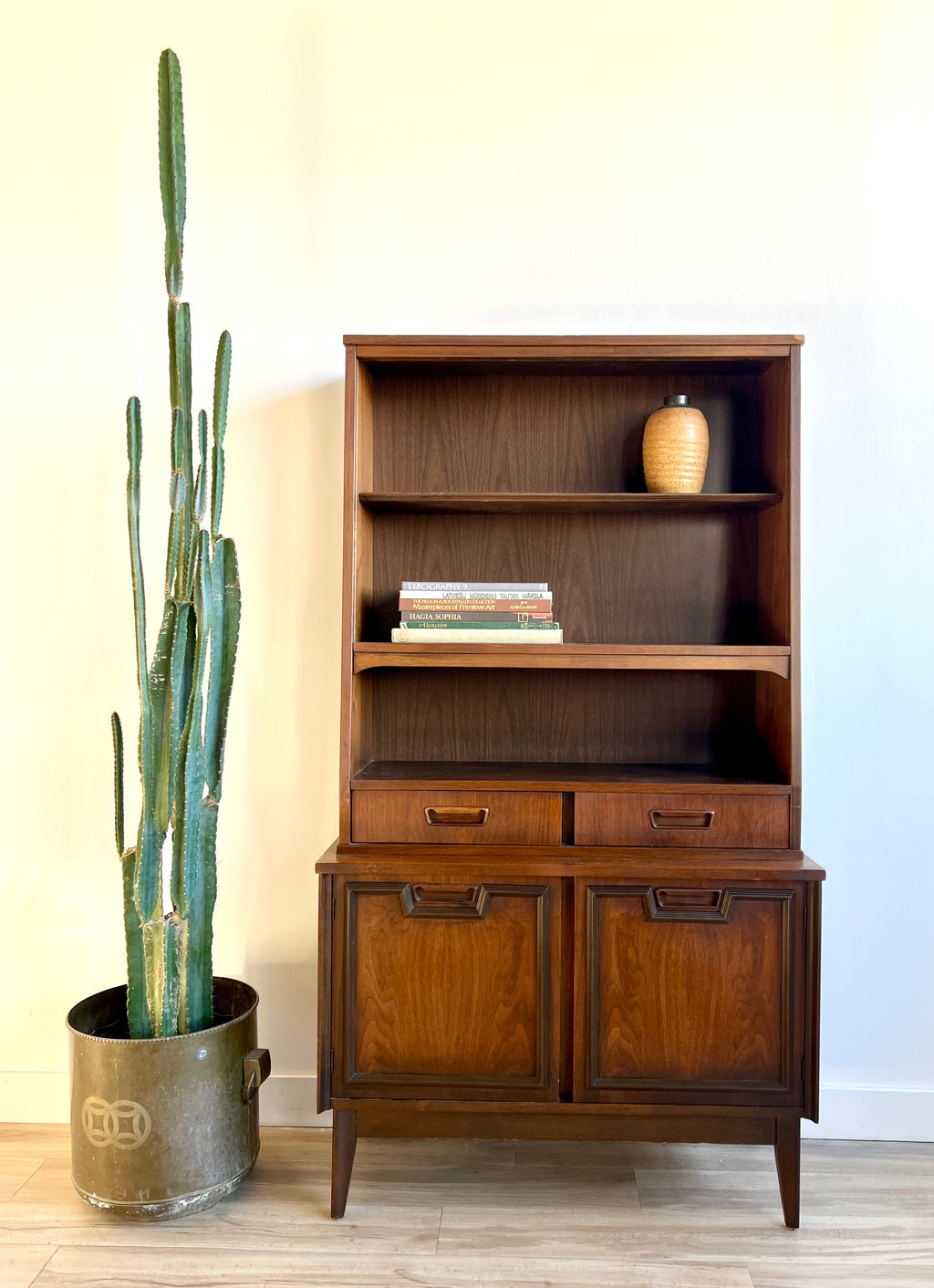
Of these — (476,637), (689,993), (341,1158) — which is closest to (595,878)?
(689,993)

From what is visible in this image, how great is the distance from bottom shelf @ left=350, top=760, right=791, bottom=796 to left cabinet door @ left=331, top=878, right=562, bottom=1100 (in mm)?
200

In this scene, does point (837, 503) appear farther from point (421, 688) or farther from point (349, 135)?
point (349, 135)

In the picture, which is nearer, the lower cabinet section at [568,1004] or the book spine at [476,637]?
the lower cabinet section at [568,1004]

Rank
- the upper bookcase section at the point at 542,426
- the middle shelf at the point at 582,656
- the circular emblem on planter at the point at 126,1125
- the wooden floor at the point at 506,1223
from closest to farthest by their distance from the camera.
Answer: the wooden floor at the point at 506,1223 → the circular emblem on planter at the point at 126,1125 → the middle shelf at the point at 582,656 → the upper bookcase section at the point at 542,426

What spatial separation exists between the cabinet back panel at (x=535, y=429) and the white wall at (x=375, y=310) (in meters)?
0.15

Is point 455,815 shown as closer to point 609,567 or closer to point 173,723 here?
point 173,723

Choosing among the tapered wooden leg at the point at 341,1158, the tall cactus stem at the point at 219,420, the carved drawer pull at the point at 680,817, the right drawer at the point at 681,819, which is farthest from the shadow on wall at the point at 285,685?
the carved drawer pull at the point at 680,817

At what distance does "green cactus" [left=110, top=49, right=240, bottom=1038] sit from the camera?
1802 mm

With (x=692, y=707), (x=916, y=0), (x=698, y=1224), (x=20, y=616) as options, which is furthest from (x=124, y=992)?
(x=916, y=0)

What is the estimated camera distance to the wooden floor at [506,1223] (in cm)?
164

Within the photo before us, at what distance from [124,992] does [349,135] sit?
82.6 inches

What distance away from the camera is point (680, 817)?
186 centimetres

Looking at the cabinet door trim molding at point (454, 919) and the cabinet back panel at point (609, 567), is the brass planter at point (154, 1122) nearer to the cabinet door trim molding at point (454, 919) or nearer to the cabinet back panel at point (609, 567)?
the cabinet door trim molding at point (454, 919)

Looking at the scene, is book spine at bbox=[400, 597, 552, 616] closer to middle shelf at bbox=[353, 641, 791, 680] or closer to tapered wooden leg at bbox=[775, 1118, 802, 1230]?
middle shelf at bbox=[353, 641, 791, 680]
